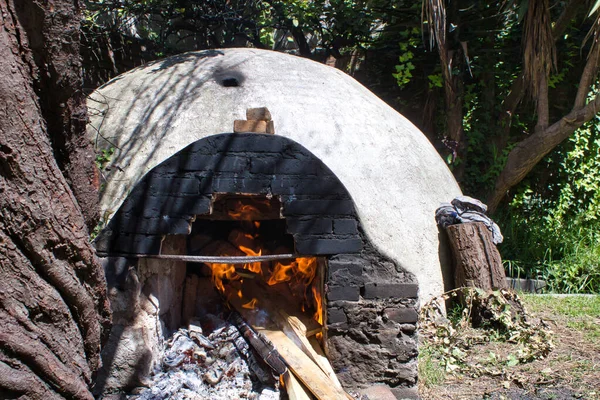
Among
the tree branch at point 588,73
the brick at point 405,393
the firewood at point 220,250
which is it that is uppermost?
the tree branch at point 588,73

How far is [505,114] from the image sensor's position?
956 centimetres

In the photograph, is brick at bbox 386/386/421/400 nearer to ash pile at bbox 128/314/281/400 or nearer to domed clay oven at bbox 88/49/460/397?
domed clay oven at bbox 88/49/460/397

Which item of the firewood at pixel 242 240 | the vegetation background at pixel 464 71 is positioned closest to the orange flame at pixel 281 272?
the firewood at pixel 242 240

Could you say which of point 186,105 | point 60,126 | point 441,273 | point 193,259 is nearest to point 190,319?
point 193,259

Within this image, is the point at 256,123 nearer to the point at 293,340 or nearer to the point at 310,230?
the point at 310,230

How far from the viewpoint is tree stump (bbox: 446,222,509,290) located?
18.5 feet

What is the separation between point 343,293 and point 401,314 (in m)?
0.49

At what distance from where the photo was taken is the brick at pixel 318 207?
4.20 m

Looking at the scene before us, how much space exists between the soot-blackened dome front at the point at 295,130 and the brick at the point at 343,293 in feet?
2.17

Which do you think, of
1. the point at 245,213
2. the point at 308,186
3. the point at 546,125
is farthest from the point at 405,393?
the point at 546,125

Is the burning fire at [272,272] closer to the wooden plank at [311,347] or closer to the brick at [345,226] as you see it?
the wooden plank at [311,347]

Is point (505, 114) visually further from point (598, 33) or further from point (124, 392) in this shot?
point (124, 392)

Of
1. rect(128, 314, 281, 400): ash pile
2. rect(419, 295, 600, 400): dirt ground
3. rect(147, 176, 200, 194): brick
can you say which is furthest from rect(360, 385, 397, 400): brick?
rect(147, 176, 200, 194): brick

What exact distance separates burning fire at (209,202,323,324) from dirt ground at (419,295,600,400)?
115cm
